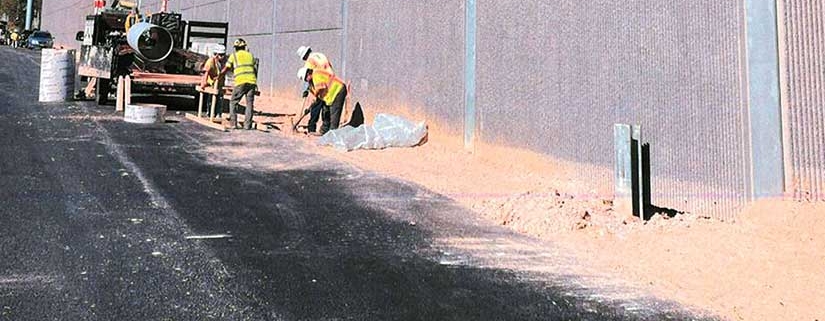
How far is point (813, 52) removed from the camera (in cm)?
539

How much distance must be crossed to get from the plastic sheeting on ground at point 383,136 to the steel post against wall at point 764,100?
18.6ft

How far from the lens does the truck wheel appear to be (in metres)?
15.7

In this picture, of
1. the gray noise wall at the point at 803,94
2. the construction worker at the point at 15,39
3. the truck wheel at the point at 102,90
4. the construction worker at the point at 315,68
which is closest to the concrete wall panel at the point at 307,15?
the construction worker at the point at 315,68

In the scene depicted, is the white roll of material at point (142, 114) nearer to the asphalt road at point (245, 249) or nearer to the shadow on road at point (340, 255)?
the asphalt road at point (245, 249)

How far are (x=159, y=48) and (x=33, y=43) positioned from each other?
1557 inches

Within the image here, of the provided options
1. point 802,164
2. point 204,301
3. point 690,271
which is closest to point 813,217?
point 802,164

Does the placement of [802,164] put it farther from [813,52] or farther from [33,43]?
[33,43]

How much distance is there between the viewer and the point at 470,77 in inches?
379

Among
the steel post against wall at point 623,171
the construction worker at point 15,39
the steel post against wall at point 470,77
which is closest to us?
the steel post against wall at point 623,171

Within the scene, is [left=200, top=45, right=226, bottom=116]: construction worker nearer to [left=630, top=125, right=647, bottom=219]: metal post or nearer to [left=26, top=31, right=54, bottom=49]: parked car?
[left=630, top=125, right=647, bottom=219]: metal post

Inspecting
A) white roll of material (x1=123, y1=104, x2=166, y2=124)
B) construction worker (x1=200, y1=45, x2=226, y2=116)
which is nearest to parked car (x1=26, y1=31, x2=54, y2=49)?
white roll of material (x1=123, y1=104, x2=166, y2=124)

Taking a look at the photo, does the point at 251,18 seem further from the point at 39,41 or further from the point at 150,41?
the point at 39,41

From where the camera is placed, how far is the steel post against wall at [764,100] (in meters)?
5.57

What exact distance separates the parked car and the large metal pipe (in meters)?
38.5
